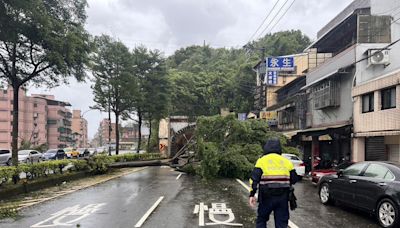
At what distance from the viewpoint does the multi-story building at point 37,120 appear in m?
88.8

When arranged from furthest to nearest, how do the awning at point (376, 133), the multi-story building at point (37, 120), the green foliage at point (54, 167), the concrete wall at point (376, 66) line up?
the multi-story building at point (37, 120)
the concrete wall at point (376, 66)
the awning at point (376, 133)
the green foliage at point (54, 167)

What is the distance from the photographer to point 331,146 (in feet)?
89.4

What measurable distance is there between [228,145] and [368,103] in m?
7.90

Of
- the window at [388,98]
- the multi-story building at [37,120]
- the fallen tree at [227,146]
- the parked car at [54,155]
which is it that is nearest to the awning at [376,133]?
the window at [388,98]

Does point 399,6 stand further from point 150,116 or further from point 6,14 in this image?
point 150,116

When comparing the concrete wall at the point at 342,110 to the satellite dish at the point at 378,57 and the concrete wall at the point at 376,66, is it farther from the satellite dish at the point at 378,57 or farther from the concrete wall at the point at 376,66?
the satellite dish at the point at 378,57

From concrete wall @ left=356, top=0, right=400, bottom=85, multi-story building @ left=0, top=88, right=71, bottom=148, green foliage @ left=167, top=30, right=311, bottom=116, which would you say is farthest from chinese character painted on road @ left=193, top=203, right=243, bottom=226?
multi-story building @ left=0, top=88, right=71, bottom=148

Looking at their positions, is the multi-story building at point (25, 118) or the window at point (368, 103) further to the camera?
the multi-story building at point (25, 118)

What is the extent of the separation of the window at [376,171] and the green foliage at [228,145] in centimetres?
1100

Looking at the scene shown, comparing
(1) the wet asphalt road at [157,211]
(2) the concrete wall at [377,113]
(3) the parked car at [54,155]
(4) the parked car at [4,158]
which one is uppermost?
(2) the concrete wall at [377,113]

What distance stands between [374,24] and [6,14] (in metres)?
18.2

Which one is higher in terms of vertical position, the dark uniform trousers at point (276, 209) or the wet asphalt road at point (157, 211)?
the dark uniform trousers at point (276, 209)

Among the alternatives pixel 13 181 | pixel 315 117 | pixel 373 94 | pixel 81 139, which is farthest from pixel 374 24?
pixel 81 139

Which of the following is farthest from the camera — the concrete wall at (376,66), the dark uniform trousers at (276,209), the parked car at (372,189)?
the concrete wall at (376,66)
